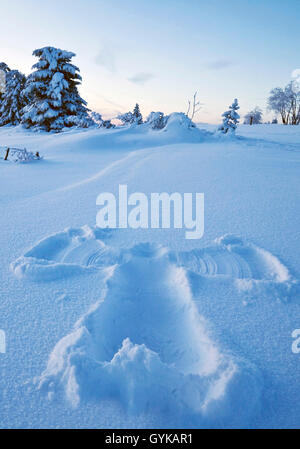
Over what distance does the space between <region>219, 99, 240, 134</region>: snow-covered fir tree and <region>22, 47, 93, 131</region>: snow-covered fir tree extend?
7.38 meters

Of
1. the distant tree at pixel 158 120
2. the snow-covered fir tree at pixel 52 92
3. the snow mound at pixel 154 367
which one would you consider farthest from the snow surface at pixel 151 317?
the snow-covered fir tree at pixel 52 92

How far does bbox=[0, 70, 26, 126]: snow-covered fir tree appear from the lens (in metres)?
19.8

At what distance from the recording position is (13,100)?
1978 centimetres

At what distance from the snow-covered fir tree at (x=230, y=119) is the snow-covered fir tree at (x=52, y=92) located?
291 inches

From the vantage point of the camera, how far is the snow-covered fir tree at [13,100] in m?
19.8

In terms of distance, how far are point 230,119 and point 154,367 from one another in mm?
12072

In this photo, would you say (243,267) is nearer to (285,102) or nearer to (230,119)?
(230,119)

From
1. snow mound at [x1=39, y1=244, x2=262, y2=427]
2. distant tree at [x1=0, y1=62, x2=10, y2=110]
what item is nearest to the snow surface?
snow mound at [x1=39, y1=244, x2=262, y2=427]

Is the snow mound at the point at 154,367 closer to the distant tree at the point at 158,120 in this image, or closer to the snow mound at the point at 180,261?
the snow mound at the point at 180,261

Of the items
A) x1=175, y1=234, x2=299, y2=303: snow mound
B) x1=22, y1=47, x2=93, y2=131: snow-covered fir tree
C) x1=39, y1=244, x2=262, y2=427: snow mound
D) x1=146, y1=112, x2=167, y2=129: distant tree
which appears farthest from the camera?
x1=22, y1=47, x2=93, y2=131: snow-covered fir tree

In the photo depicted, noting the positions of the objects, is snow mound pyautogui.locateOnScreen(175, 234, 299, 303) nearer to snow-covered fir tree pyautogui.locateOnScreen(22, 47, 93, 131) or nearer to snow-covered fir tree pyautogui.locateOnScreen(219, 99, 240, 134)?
snow-covered fir tree pyautogui.locateOnScreen(219, 99, 240, 134)

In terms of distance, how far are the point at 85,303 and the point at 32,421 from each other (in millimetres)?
741

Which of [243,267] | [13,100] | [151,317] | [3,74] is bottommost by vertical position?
[151,317]

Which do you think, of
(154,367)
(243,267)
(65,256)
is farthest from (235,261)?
(65,256)
